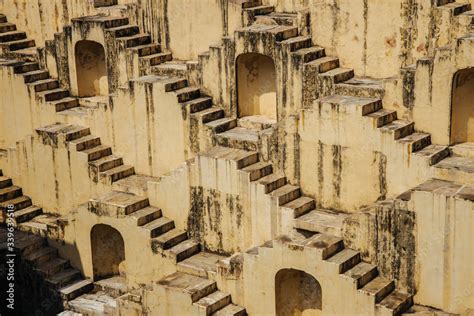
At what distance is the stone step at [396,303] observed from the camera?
22.9 m

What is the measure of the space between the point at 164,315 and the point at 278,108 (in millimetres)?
5330

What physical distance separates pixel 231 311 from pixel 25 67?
10495 mm

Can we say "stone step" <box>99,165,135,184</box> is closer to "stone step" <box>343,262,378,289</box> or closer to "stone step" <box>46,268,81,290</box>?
"stone step" <box>46,268,81,290</box>

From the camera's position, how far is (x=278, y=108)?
26.9 metres

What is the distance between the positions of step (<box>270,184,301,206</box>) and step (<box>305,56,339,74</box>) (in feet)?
8.67

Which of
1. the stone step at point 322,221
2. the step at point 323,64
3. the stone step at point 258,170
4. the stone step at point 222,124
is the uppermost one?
the step at point 323,64

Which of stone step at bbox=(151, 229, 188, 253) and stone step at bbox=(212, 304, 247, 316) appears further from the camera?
stone step at bbox=(151, 229, 188, 253)

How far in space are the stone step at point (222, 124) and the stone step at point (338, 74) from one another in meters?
2.92

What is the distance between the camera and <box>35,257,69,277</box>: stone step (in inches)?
1141

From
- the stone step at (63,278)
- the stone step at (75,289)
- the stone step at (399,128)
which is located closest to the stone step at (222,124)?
the stone step at (399,128)

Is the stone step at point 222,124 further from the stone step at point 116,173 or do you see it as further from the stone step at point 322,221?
the stone step at point 322,221

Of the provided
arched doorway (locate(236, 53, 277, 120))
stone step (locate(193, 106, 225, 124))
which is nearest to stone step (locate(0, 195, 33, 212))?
stone step (locate(193, 106, 225, 124))

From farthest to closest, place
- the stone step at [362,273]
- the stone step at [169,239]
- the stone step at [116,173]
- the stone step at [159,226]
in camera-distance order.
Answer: the stone step at [116,173] → the stone step at [159,226] → the stone step at [169,239] → the stone step at [362,273]

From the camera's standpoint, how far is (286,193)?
84.8 feet
